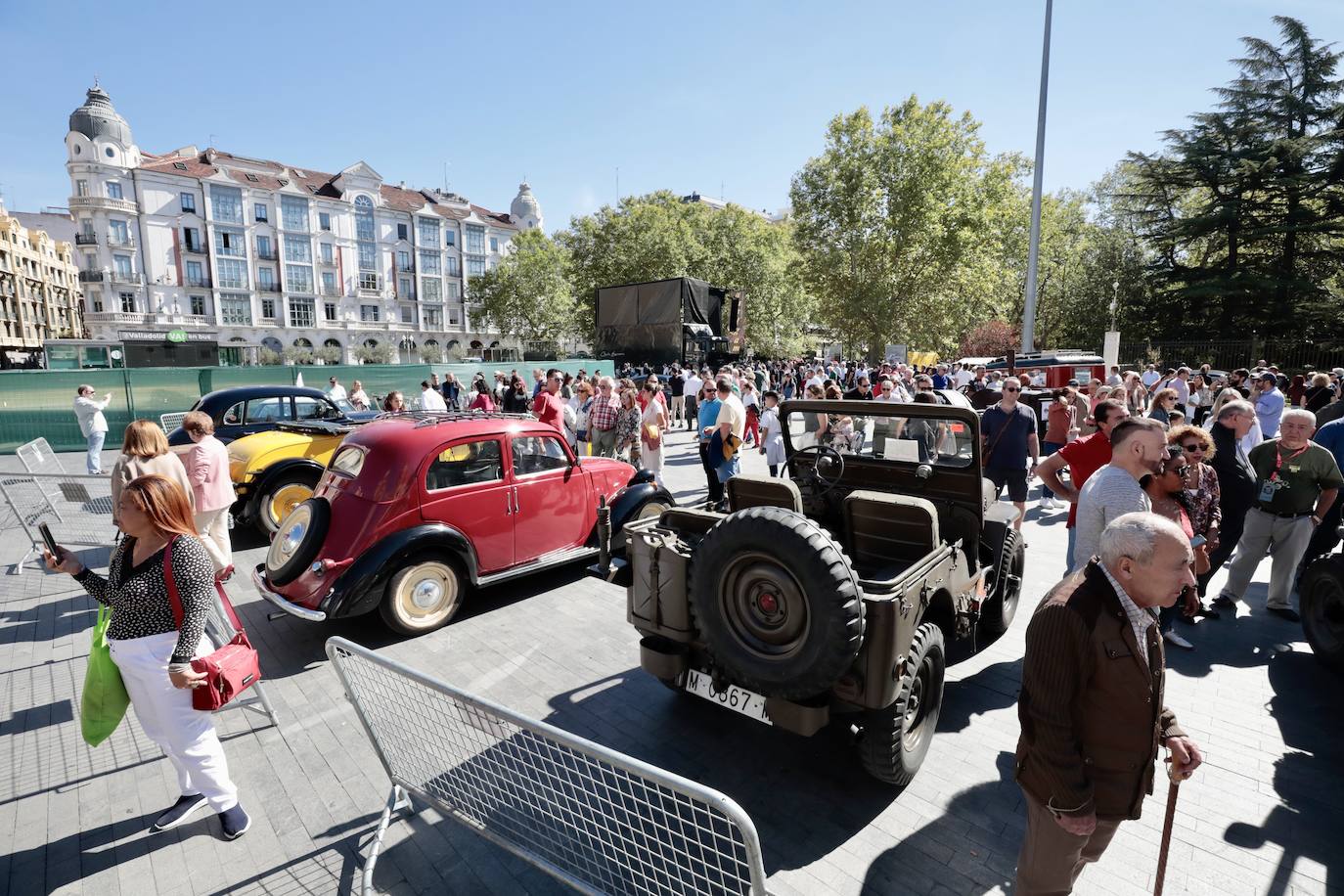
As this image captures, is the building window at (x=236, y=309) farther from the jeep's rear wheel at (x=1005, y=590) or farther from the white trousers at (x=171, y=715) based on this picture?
the jeep's rear wheel at (x=1005, y=590)

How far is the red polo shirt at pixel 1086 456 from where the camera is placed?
15.8 feet

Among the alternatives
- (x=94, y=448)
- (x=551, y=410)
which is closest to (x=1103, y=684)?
(x=551, y=410)

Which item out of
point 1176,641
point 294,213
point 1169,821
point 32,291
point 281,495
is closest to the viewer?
point 1169,821

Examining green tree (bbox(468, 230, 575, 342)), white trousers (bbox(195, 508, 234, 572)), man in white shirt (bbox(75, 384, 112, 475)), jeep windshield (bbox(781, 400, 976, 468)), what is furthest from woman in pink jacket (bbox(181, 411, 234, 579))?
green tree (bbox(468, 230, 575, 342))

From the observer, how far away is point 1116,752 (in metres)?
2.12

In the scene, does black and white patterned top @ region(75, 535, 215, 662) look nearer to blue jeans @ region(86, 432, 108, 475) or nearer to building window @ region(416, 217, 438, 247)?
blue jeans @ region(86, 432, 108, 475)

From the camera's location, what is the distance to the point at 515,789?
302 centimetres

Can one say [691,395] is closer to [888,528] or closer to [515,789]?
[888,528]

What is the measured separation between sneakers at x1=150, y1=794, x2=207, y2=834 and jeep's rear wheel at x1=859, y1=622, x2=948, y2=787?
345cm

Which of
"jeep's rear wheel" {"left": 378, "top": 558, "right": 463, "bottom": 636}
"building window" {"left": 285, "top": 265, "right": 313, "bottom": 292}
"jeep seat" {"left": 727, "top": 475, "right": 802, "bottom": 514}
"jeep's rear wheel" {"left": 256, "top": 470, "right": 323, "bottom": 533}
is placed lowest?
"jeep's rear wheel" {"left": 378, "top": 558, "right": 463, "bottom": 636}

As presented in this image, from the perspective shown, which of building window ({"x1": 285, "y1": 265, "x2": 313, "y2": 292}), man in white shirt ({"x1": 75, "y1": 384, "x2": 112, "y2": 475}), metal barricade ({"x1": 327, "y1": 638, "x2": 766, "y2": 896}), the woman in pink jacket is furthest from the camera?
building window ({"x1": 285, "y1": 265, "x2": 313, "y2": 292})

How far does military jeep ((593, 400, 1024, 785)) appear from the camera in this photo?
299cm

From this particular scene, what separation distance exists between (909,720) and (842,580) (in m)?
1.22

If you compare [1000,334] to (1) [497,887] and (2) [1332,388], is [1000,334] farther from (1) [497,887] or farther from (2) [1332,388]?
(1) [497,887]
